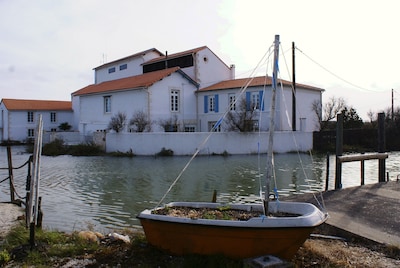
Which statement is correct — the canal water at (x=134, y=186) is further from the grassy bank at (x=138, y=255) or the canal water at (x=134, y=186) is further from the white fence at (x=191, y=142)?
the white fence at (x=191, y=142)

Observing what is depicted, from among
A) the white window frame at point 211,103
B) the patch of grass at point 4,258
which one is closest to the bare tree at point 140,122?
the white window frame at point 211,103

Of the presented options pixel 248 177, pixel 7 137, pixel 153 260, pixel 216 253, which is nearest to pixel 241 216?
pixel 216 253

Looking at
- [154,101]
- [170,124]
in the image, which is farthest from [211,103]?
[154,101]

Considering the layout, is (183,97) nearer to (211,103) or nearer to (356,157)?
(211,103)

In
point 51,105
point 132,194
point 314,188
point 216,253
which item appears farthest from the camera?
point 51,105

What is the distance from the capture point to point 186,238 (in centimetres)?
507

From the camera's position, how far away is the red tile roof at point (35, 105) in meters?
47.4

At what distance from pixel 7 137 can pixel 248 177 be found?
38677mm

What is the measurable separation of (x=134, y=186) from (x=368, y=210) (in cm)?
866

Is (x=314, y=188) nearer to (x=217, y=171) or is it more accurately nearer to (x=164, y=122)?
(x=217, y=171)

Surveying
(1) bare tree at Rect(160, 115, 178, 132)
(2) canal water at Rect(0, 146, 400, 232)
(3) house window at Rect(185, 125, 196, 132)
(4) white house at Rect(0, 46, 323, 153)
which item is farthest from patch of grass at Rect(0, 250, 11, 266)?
(3) house window at Rect(185, 125, 196, 132)

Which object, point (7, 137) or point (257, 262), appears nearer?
point (257, 262)

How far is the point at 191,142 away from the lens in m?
27.5

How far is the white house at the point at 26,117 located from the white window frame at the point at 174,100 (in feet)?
63.7
